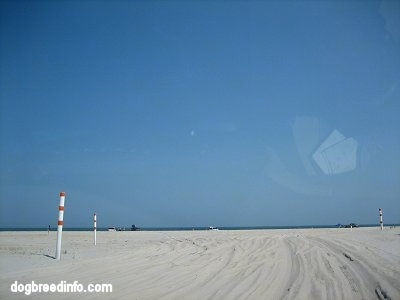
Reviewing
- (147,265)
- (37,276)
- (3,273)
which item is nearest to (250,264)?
(147,265)

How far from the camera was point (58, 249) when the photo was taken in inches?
335

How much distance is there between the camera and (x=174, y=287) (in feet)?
17.7

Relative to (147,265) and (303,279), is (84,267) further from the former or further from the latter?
(303,279)

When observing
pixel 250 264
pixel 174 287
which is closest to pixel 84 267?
pixel 174 287

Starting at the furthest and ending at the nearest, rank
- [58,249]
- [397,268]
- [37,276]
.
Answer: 1. [58,249]
2. [397,268]
3. [37,276]

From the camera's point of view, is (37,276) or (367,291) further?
(37,276)

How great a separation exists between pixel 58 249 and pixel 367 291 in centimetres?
679

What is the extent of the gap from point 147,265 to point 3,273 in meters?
2.69

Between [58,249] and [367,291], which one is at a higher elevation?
[58,249]

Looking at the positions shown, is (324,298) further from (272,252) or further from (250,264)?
(272,252)

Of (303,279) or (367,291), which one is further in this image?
(303,279)

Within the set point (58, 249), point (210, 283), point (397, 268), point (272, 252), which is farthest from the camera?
point (272, 252)

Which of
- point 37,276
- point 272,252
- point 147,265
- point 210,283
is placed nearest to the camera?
point 210,283

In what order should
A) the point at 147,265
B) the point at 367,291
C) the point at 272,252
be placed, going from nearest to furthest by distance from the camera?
the point at 367,291
the point at 147,265
the point at 272,252
